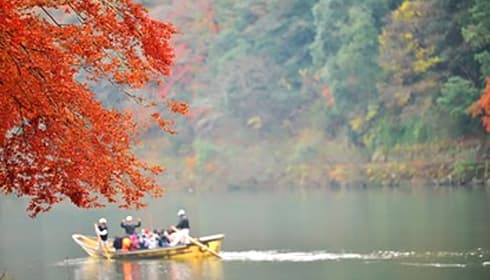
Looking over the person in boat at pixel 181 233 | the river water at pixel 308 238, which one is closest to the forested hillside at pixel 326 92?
the river water at pixel 308 238

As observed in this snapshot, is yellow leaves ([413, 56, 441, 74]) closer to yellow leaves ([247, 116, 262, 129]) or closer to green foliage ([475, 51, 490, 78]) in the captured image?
green foliage ([475, 51, 490, 78])

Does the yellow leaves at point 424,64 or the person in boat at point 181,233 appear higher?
the yellow leaves at point 424,64

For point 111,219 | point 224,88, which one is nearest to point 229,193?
point 224,88

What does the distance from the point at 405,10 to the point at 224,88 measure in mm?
18795

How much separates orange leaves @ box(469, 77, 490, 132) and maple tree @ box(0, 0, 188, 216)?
32006 millimetres

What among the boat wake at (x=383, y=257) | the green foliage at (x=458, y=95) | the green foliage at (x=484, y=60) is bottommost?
the boat wake at (x=383, y=257)

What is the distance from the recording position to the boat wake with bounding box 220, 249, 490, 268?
2944 cm

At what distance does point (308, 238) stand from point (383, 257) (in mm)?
6544

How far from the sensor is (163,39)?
1958 centimetres

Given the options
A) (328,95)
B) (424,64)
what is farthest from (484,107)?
(328,95)

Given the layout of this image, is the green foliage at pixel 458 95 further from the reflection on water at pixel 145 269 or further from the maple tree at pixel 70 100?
the maple tree at pixel 70 100

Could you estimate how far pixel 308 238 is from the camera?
38.2m

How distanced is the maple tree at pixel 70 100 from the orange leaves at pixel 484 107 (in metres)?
32.0

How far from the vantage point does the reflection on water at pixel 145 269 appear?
102 ft
